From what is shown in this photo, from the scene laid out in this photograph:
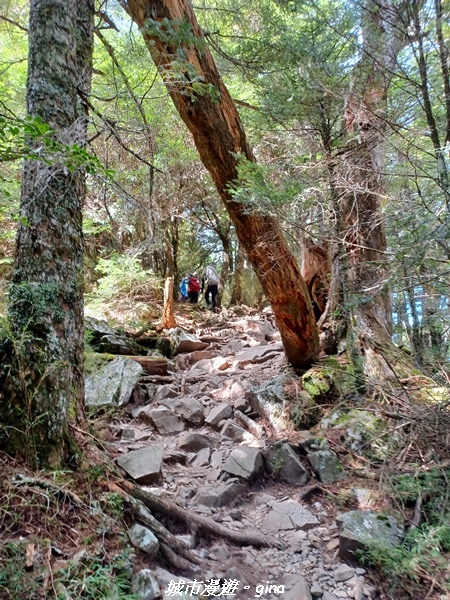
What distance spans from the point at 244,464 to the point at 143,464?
48.0 inches

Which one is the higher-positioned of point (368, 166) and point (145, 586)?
point (368, 166)

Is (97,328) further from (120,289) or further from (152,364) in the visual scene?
(120,289)

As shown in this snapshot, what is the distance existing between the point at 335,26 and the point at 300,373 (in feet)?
17.0

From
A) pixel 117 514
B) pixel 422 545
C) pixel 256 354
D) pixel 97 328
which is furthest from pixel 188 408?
pixel 422 545

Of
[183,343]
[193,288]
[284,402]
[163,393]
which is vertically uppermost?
[193,288]

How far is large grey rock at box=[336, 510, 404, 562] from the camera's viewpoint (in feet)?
9.40

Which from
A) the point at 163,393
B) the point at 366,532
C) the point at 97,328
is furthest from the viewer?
the point at 97,328

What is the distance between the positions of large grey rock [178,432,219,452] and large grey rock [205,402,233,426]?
436 mm

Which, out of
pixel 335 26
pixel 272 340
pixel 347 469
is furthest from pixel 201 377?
pixel 335 26

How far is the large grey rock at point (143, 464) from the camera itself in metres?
3.46

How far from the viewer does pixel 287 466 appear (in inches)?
161

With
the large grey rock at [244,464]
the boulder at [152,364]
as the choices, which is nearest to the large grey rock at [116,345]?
the boulder at [152,364]

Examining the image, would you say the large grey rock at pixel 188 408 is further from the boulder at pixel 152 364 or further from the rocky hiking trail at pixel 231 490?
the boulder at pixel 152 364

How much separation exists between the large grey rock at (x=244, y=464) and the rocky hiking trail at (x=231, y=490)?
0.04 ft
